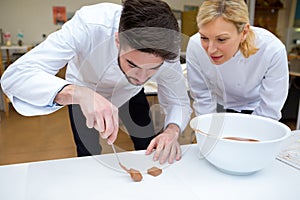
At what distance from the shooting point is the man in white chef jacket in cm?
64

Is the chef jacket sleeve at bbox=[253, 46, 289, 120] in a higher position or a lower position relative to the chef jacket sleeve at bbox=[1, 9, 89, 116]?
lower

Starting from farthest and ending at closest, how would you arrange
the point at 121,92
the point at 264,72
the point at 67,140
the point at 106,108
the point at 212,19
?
the point at 67,140
the point at 264,72
the point at 212,19
the point at 121,92
the point at 106,108

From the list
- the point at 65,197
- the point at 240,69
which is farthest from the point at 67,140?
the point at 65,197

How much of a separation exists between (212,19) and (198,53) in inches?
7.9

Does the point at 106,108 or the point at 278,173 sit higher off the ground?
the point at 106,108

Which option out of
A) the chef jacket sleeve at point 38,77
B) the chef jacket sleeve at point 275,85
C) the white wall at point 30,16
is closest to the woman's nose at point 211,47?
the chef jacket sleeve at point 275,85

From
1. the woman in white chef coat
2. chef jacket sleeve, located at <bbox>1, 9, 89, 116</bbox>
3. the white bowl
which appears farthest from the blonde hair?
chef jacket sleeve, located at <bbox>1, 9, 89, 116</bbox>

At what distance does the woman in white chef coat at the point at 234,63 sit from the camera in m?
0.92

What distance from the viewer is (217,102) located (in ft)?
2.95

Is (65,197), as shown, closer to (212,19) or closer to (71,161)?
(71,161)

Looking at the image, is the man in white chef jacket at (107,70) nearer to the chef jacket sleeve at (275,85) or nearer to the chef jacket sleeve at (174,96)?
the chef jacket sleeve at (174,96)

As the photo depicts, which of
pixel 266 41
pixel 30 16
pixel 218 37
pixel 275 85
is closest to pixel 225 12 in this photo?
pixel 218 37

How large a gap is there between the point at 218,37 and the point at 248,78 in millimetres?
285

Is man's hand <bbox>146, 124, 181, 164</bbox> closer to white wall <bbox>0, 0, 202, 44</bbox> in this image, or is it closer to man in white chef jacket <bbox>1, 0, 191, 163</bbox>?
man in white chef jacket <bbox>1, 0, 191, 163</bbox>
